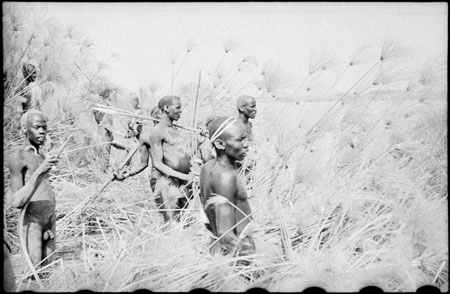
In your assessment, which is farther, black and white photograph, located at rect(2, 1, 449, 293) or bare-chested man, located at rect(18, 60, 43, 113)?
bare-chested man, located at rect(18, 60, 43, 113)

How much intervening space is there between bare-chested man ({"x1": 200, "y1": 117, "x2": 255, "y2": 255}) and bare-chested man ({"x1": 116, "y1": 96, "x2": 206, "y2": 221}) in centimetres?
20

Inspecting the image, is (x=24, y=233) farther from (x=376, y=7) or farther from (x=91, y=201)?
(x=376, y=7)

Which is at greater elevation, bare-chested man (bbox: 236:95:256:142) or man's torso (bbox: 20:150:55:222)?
bare-chested man (bbox: 236:95:256:142)

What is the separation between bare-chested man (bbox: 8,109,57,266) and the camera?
3652 millimetres

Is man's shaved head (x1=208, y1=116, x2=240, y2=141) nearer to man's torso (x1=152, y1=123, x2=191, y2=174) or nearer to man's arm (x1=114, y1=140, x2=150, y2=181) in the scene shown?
man's torso (x1=152, y1=123, x2=191, y2=174)

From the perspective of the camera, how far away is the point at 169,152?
3.87m

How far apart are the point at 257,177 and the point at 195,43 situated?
1.00 m

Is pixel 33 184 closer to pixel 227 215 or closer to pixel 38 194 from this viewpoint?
pixel 38 194

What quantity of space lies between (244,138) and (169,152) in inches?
21.5

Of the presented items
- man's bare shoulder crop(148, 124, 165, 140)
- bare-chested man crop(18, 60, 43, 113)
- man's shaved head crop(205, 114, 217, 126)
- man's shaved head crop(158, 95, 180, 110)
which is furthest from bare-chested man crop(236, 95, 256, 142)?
bare-chested man crop(18, 60, 43, 113)

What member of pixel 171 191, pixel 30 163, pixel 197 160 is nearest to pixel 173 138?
pixel 197 160

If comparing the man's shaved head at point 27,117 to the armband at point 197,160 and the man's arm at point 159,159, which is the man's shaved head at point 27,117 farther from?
the armband at point 197,160

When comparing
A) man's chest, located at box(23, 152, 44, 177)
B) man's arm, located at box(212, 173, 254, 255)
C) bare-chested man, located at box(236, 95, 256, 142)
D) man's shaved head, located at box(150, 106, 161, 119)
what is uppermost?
bare-chested man, located at box(236, 95, 256, 142)

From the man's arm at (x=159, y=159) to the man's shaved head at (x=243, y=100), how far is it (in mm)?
576
